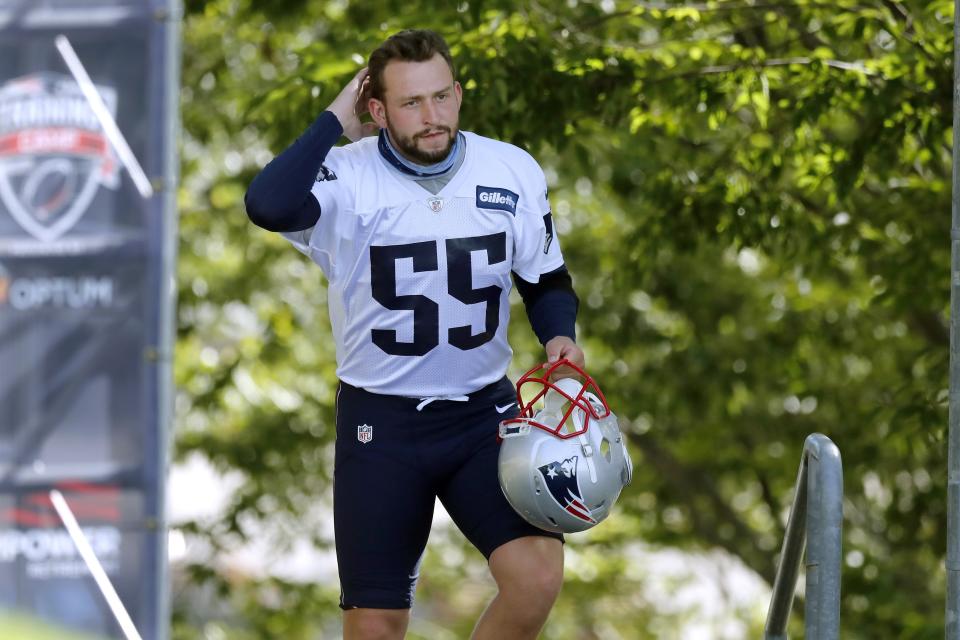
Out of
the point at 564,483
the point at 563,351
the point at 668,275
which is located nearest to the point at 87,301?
the point at 563,351

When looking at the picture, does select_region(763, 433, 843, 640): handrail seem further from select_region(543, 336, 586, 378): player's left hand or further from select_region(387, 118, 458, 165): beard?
select_region(387, 118, 458, 165): beard

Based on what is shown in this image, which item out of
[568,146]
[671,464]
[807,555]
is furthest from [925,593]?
[807,555]

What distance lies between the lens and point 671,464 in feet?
37.9

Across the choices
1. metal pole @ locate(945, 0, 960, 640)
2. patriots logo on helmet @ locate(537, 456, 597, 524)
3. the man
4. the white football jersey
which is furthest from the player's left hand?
metal pole @ locate(945, 0, 960, 640)

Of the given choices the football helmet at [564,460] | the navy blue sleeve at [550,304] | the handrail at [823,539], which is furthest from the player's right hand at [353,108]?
the handrail at [823,539]

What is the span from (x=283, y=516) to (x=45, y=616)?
24.3ft

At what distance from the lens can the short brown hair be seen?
12.8 feet

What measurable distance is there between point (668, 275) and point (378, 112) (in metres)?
6.38

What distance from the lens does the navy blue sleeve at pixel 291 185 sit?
3.72 m

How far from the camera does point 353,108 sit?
3.93 metres

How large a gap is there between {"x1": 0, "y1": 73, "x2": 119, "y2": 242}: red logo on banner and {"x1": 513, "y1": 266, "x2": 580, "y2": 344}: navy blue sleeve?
2377 mm

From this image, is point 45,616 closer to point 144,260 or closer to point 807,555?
point 144,260

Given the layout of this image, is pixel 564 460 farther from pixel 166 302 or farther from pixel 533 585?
pixel 166 302

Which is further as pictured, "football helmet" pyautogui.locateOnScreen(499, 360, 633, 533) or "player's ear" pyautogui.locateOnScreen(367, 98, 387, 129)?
"player's ear" pyautogui.locateOnScreen(367, 98, 387, 129)
